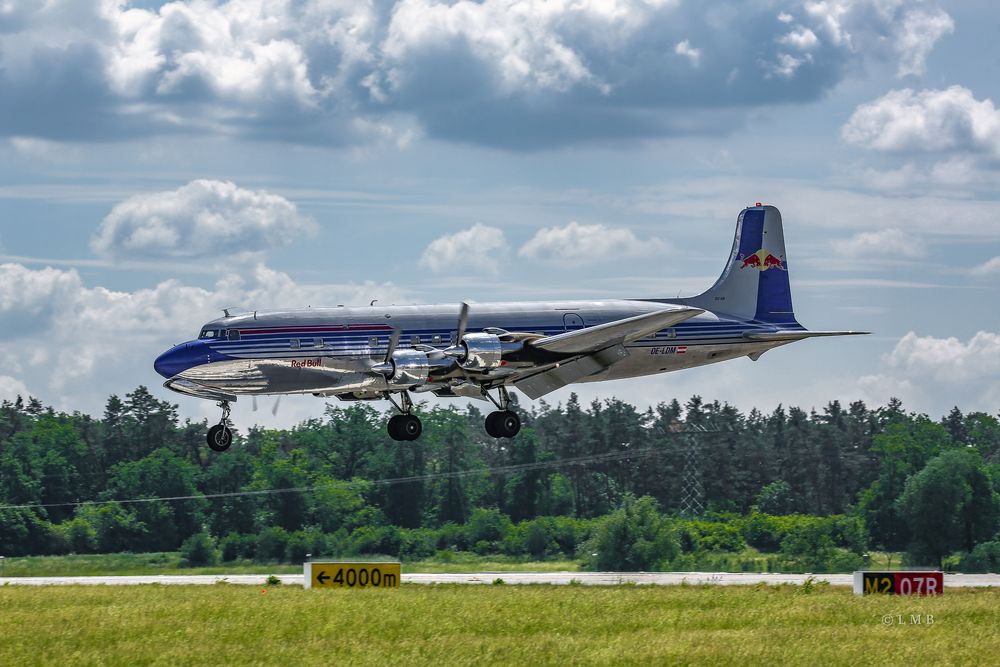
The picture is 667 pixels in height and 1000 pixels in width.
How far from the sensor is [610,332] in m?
52.5

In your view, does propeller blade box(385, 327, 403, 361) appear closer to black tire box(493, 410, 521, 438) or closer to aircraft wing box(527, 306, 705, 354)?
aircraft wing box(527, 306, 705, 354)

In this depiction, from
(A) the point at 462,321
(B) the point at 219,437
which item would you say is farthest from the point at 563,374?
(B) the point at 219,437

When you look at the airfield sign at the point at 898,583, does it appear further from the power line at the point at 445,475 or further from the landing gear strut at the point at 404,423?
the power line at the point at 445,475

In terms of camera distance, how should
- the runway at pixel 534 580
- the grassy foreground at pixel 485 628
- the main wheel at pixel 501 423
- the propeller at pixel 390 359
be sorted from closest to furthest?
1. the grassy foreground at pixel 485 628
2. the propeller at pixel 390 359
3. the main wheel at pixel 501 423
4. the runway at pixel 534 580

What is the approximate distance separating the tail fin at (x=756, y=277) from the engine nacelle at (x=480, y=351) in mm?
13372

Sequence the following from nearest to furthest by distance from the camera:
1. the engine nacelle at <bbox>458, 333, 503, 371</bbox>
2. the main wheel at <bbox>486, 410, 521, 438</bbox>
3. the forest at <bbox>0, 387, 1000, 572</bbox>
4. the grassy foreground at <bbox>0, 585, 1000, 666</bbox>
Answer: the grassy foreground at <bbox>0, 585, 1000, 666</bbox>, the engine nacelle at <bbox>458, 333, 503, 371</bbox>, the main wheel at <bbox>486, 410, 521, 438</bbox>, the forest at <bbox>0, 387, 1000, 572</bbox>

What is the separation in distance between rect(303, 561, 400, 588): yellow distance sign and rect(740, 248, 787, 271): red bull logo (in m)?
21.3

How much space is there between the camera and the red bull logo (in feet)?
209

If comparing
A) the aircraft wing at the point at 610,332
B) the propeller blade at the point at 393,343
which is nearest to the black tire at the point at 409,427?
the propeller blade at the point at 393,343

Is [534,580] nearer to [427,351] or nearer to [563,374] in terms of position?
[563,374]

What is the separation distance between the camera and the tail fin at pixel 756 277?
6212 centimetres

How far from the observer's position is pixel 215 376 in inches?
2062

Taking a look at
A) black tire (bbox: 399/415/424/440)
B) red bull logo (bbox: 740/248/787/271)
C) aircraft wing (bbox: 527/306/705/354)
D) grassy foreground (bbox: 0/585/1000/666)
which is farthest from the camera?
red bull logo (bbox: 740/248/787/271)

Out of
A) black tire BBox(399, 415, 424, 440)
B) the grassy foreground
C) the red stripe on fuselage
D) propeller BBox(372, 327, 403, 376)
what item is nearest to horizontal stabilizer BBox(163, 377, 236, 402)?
the red stripe on fuselage
